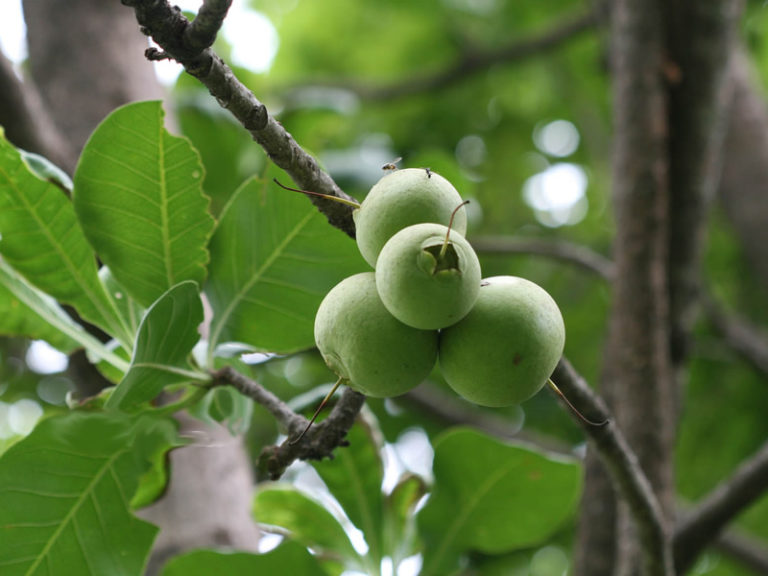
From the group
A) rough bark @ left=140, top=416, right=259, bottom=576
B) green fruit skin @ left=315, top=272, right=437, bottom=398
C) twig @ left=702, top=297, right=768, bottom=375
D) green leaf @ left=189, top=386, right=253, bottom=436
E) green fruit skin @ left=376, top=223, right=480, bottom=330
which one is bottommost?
twig @ left=702, top=297, right=768, bottom=375

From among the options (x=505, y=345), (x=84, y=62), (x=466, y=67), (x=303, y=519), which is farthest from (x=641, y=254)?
(x=466, y=67)

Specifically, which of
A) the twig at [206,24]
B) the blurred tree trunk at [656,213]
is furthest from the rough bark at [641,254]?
the twig at [206,24]

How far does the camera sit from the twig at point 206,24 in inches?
24.3

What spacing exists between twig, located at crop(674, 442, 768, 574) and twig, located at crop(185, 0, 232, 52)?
1.20m

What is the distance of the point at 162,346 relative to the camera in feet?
3.00

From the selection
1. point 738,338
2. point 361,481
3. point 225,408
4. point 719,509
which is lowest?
point 738,338

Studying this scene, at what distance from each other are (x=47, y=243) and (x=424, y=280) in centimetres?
61

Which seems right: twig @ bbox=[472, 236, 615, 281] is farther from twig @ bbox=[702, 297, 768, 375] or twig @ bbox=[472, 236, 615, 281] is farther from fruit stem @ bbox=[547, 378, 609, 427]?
fruit stem @ bbox=[547, 378, 609, 427]

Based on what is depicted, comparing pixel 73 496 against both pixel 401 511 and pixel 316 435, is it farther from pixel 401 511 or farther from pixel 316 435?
pixel 401 511

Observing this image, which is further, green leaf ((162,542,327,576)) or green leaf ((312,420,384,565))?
Result: green leaf ((312,420,384,565))

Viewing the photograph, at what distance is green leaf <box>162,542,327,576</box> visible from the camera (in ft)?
4.00

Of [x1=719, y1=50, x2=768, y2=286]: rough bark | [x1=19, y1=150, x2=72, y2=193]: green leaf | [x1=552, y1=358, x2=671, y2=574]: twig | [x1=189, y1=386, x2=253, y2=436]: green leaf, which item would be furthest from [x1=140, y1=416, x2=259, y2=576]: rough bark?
[x1=719, y1=50, x2=768, y2=286]: rough bark

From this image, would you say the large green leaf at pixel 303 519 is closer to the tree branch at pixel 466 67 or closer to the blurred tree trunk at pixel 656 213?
the blurred tree trunk at pixel 656 213

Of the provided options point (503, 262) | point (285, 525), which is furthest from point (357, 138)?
point (285, 525)
